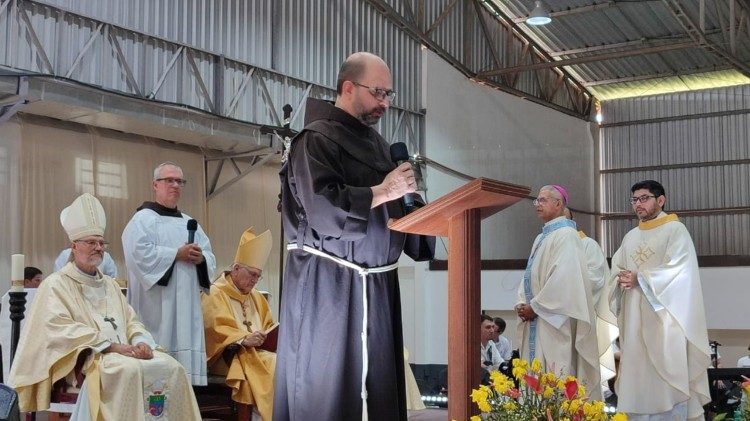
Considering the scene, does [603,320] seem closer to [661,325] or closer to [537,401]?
[661,325]

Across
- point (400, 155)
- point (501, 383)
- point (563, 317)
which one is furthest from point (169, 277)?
point (501, 383)

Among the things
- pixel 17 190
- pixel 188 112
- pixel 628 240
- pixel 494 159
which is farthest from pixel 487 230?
pixel 628 240

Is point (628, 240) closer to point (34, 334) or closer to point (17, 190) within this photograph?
point (34, 334)

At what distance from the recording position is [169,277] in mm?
6098

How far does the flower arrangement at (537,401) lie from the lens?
2928mm

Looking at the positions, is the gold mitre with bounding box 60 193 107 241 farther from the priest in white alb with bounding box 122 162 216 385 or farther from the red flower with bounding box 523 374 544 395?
the red flower with bounding box 523 374 544 395

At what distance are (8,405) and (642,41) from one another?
18.4 meters

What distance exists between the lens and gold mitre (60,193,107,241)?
5.43 meters

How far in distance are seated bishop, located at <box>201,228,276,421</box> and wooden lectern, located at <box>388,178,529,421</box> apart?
3273 millimetres

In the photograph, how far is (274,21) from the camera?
14.0 m

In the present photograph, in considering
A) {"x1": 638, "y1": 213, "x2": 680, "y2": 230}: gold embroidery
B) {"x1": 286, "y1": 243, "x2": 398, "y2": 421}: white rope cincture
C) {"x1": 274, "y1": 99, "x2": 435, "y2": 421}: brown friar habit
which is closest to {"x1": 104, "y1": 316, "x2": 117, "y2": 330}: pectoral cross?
{"x1": 274, "y1": 99, "x2": 435, "y2": 421}: brown friar habit

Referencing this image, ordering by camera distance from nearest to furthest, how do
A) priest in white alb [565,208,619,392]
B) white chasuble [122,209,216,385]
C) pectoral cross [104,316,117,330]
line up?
pectoral cross [104,316,117,330]
white chasuble [122,209,216,385]
priest in white alb [565,208,619,392]

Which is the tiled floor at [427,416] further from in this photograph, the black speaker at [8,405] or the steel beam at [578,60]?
the steel beam at [578,60]

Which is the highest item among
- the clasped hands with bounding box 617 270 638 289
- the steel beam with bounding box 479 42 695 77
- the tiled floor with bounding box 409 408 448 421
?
the steel beam with bounding box 479 42 695 77
